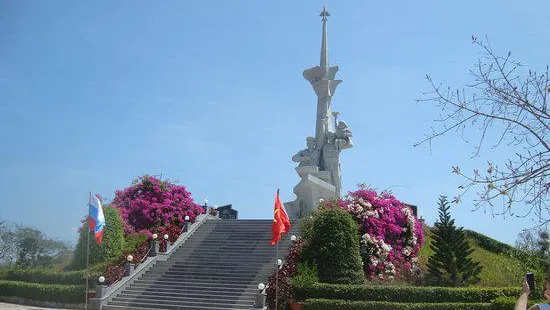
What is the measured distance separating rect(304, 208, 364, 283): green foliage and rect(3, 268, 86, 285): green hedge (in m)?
8.45

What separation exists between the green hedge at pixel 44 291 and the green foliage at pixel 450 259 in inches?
491

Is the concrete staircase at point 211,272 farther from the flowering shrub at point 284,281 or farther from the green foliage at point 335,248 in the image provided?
the green foliage at point 335,248

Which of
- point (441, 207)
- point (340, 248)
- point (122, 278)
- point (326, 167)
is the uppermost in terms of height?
point (326, 167)

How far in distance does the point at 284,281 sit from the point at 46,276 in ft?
32.5

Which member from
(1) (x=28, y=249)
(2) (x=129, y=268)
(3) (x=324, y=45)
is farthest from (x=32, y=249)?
(3) (x=324, y=45)

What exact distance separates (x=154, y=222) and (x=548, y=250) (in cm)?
1862

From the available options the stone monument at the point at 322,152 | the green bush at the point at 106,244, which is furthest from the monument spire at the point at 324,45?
the green bush at the point at 106,244

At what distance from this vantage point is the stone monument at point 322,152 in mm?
28453

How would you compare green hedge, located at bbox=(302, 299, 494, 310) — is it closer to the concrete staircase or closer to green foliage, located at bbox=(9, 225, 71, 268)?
the concrete staircase

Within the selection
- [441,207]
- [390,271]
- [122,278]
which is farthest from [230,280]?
[441,207]

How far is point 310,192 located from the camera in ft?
93.1

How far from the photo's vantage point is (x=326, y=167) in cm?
3002

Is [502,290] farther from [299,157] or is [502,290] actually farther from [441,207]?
[299,157]

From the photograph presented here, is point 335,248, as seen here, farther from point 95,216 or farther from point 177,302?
point 95,216
